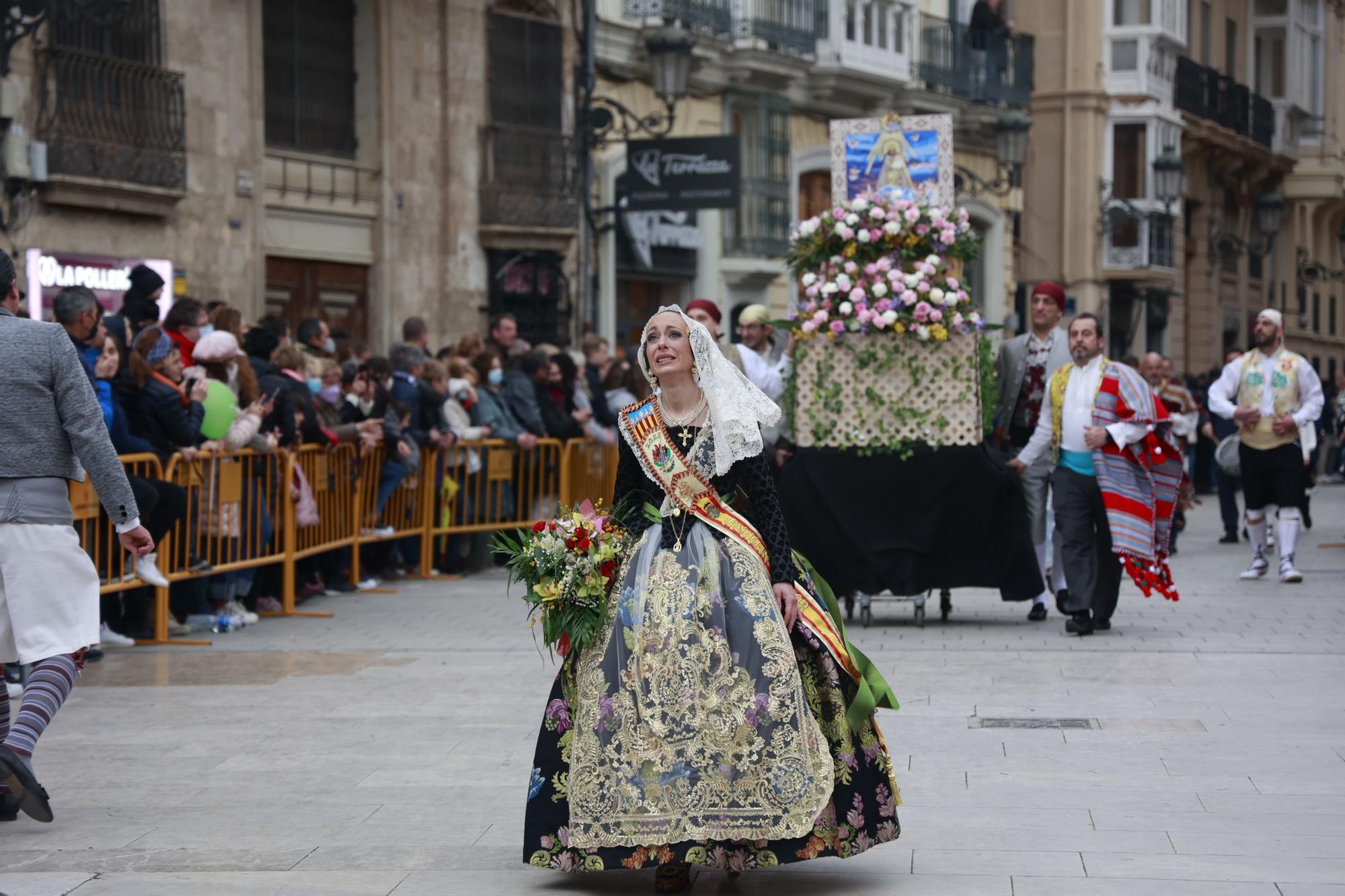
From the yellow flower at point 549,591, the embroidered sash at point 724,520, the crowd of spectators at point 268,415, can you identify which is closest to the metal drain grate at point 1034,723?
the embroidered sash at point 724,520

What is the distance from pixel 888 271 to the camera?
1195 centimetres

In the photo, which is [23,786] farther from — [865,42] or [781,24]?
[865,42]

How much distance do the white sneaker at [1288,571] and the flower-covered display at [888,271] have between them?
4.25 metres

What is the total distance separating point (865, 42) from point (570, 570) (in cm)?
2538

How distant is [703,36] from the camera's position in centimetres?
2589

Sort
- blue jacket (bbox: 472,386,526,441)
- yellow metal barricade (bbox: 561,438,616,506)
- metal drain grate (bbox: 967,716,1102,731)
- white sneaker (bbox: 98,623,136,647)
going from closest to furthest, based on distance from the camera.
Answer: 1. metal drain grate (bbox: 967,716,1102,731)
2. white sneaker (bbox: 98,623,136,647)
3. blue jacket (bbox: 472,386,526,441)
4. yellow metal barricade (bbox: 561,438,616,506)

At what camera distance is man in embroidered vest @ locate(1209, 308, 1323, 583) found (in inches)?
584

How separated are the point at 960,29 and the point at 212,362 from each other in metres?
23.5

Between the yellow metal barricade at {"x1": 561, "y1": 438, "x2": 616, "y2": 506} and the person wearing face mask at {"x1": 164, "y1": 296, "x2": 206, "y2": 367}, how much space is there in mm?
5149

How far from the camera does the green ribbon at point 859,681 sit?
6.02 meters

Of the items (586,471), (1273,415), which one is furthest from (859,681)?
(586,471)

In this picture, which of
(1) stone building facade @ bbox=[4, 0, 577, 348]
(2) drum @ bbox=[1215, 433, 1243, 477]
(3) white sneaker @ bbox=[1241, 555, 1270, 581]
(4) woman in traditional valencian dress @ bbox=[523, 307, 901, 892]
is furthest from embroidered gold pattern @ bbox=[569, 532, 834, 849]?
(1) stone building facade @ bbox=[4, 0, 577, 348]

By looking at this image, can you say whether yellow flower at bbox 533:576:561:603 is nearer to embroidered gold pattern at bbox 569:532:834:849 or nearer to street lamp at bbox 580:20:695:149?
embroidered gold pattern at bbox 569:532:834:849

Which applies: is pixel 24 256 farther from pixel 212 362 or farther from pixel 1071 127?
pixel 1071 127
